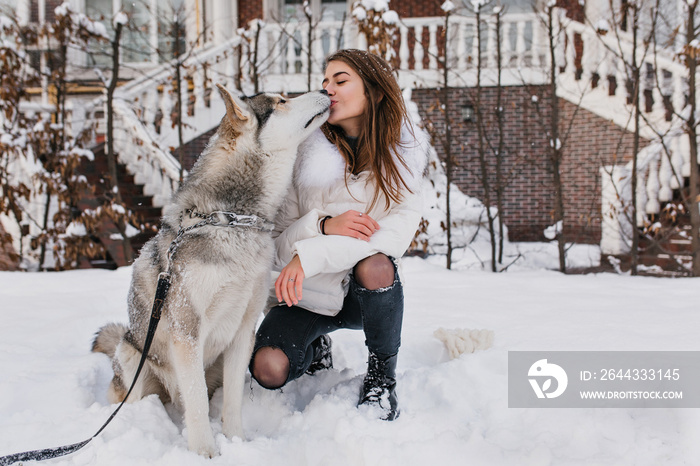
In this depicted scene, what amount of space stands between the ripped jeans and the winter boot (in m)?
0.21

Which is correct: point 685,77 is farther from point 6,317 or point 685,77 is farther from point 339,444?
point 6,317

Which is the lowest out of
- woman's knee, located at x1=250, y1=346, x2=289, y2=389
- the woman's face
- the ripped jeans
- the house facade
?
woman's knee, located at x1=250, y1=346, x2=289, y2=389

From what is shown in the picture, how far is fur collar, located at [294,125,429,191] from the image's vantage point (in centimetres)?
226

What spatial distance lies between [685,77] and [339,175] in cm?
738

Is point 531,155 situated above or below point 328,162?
above

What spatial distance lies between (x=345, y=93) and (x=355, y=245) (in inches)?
29.7

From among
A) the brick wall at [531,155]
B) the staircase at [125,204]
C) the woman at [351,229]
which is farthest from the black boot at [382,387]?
the brick wall at [531,155]

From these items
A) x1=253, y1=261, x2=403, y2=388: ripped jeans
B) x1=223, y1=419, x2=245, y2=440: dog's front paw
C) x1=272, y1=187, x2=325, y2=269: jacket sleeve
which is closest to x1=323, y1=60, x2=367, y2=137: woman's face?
x1=272, y1=187, x2=325, y2=269: jacket sleeve

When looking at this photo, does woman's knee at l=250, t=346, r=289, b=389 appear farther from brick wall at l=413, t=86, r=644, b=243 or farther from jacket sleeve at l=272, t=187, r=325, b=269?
brick wall at l=413, t=86, r=644, b=243

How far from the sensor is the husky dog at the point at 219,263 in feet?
6.16

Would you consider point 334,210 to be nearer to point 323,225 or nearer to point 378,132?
point 323,225

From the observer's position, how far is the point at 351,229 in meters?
2.13

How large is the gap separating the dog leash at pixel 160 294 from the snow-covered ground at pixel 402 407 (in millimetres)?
77

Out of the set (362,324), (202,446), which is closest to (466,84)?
(362,324)
